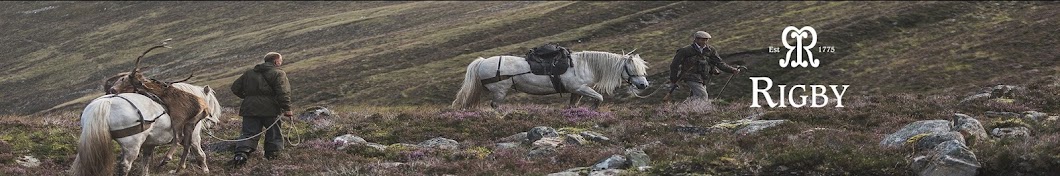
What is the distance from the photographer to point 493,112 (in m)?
21.2

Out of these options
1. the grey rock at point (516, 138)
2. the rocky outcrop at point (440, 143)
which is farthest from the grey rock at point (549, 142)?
the rocky outcrop at point (440, 143)

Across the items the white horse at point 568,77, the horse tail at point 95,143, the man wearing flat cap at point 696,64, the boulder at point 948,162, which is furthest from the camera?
the white horse at point 568,77

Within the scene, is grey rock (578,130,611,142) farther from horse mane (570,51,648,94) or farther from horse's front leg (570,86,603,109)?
horse mane (570,51,648,94)

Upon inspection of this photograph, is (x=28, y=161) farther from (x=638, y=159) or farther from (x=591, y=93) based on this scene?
(x=591, y=93)

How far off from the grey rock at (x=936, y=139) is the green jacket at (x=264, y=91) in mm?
9170

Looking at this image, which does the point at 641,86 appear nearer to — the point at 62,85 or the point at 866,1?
the point at 866,1

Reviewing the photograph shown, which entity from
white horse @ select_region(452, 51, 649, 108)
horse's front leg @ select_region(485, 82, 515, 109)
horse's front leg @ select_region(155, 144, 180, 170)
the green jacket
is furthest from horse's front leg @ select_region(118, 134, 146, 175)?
horse's front leg @ select_region(485, 82, 515, 109)

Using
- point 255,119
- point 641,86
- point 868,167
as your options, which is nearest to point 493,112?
point 641,86

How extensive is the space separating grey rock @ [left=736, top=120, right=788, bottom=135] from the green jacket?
715cm

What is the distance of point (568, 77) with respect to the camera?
2398cm

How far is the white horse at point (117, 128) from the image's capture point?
13070 millimetres

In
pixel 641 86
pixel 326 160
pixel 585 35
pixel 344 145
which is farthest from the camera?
pixel 585 35

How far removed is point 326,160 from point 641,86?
391 inches

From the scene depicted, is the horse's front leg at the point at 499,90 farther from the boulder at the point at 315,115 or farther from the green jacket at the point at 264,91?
the green jacket at the point at 264,91
